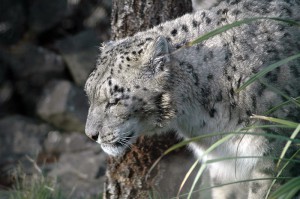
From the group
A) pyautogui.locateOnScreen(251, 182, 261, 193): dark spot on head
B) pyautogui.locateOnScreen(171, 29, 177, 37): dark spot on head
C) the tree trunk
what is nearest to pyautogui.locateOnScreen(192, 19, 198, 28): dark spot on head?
pyautogui.locateOnScreen(171, 29, 177, 37): dark spot on head

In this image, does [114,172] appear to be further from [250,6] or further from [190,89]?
[250,6]

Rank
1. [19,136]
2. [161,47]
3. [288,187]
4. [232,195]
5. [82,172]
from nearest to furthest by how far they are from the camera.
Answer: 1. [288,187]
2. [161,47]
3. [232,195]
4. [82,172]
5. [19,136]

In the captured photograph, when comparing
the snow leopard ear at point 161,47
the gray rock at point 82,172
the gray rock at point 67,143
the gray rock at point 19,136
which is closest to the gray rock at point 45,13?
the gray rock at point 19,136

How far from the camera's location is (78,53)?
30.1 feet

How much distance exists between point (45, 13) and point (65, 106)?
1262 millimetres

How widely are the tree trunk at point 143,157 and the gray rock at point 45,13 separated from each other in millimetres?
3792

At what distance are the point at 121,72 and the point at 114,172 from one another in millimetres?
1300

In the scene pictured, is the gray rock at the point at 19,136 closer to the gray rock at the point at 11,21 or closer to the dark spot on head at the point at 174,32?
the gray rock at the point at 11,21

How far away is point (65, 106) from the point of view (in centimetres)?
916

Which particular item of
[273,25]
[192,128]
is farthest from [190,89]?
[273,25]

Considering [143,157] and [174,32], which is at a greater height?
[174,32]

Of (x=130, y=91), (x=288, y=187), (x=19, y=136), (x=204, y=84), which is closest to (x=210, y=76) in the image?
(x=204, y=84)

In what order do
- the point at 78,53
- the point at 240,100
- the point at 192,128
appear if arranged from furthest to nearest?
the point at 78,53
the point at 192,128
the point at 240,100

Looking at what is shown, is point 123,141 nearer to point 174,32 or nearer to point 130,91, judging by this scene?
point 130,91
